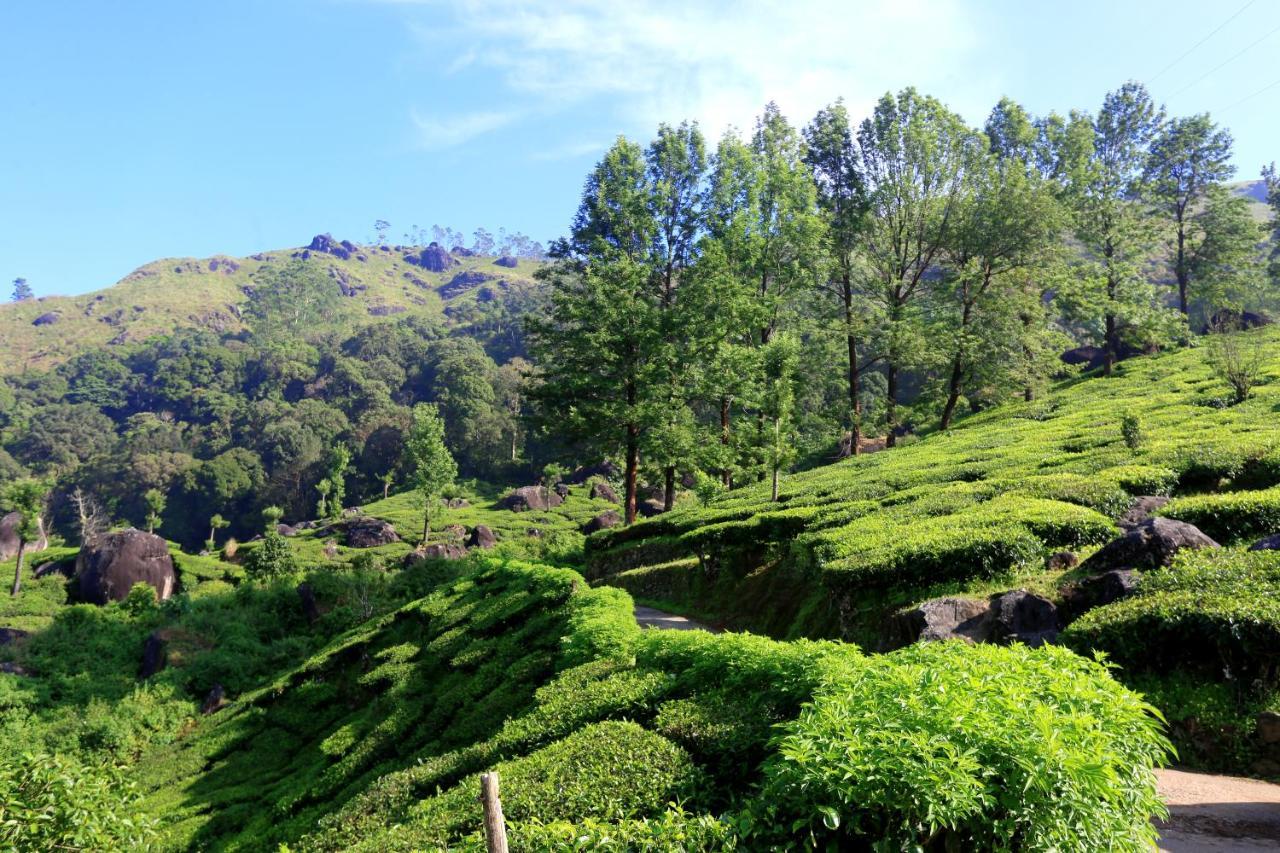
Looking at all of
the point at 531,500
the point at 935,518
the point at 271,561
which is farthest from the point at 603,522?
the point at 935,518

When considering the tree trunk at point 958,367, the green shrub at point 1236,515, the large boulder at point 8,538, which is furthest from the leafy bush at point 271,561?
the green shrub at point 1236,515

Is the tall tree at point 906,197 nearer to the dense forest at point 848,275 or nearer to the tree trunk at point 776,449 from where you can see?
the dense forest at point 848,275

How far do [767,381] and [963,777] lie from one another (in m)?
24.4

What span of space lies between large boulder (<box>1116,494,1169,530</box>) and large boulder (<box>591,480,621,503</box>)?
6376cm

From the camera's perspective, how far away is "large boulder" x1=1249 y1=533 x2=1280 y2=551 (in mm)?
9759

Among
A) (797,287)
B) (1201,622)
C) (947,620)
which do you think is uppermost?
(797,287)

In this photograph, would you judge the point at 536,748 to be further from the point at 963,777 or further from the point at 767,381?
the point at 767,381

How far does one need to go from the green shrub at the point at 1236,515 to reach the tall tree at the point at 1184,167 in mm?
44131

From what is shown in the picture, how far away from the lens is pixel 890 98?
1219 inches

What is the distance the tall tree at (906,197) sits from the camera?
3088cm

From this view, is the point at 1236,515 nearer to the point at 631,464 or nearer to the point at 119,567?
the point at 631,464

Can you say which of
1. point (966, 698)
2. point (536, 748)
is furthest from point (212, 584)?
point (966, 698)

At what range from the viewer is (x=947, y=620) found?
33.7ft

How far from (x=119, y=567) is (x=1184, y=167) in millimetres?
→ 72607
